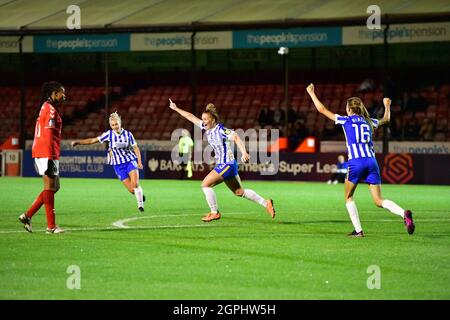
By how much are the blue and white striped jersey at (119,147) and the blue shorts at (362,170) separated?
7.10m

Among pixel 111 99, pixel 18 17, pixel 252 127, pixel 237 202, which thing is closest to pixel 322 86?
pixel 252 127

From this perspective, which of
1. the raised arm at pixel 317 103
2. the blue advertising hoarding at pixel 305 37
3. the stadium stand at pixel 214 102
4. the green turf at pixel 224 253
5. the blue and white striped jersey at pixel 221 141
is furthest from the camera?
the stadium stand at pixel 214 102

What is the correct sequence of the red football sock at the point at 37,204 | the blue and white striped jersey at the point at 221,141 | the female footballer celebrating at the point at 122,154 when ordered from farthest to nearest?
the female footballer celebrating at the point at 122,154, the blue and white striped jersey at the point at 221,141, the red football sock at the point at 37,204

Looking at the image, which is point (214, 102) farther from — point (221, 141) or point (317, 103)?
point (317, 103)

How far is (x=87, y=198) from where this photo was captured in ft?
77.6

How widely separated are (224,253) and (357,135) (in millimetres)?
3329

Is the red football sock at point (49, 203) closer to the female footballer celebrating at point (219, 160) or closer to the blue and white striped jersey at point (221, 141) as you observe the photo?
the female footballer celebrating at point (219, 160)

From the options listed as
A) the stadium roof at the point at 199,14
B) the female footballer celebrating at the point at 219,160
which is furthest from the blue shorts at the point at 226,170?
the stadium roof at the point at 199,14

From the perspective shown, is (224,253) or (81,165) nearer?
(224,253)

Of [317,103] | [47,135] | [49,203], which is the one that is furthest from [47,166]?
[317,103]

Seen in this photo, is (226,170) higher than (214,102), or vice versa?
(214,102)

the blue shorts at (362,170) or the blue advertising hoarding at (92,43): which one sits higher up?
the blue advertising hoarding at (92,43)

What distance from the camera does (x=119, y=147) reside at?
20.5 m

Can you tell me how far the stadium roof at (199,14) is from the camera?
33.3 metres
